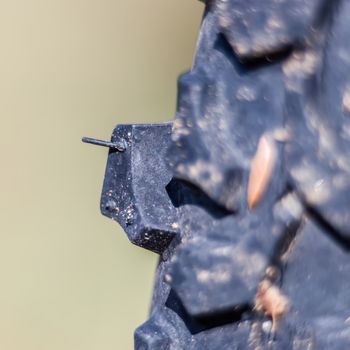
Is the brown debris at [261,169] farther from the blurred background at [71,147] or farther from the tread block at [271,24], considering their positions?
the blurred background at [71,147]

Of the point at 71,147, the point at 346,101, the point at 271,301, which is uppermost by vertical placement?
the point at 71,147

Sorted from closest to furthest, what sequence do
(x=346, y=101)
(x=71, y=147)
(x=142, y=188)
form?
1. (x=346, y=101)
2. (x=142, y=188)
3. (x=71, y=147)

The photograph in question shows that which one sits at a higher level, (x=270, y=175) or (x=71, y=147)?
(x=71, y=147)

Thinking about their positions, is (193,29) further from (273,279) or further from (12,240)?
(273,279)

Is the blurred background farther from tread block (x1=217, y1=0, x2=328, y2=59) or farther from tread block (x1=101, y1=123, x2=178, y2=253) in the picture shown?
tread block (x1=217, y1=0, x2=328, y2=59)

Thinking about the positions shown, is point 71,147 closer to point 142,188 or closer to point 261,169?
point 142,188

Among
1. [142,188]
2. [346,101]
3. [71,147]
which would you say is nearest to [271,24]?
[346,101]

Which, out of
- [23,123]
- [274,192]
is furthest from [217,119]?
[23,123]
